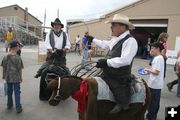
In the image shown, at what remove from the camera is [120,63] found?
3.70 metres

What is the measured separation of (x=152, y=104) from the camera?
560 centimetres

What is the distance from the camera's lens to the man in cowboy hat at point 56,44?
266 inches

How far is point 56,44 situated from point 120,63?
350cm

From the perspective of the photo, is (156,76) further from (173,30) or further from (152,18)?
(152,18)

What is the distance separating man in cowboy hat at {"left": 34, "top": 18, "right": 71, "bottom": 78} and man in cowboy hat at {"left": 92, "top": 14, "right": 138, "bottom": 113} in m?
2.89

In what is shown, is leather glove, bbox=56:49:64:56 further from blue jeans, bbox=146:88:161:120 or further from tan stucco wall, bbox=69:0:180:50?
tan stucco wall, bbox=69:0:180:50

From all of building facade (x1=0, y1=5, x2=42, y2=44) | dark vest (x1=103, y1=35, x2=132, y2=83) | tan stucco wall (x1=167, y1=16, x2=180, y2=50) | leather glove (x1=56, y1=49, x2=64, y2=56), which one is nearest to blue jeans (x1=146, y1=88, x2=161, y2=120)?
dark vest (x1=103, y1=35, x2=132, y2=83)

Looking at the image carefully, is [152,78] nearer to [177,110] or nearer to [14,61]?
[177,110]

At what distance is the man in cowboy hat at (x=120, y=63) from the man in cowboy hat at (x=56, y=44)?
2.89 meters

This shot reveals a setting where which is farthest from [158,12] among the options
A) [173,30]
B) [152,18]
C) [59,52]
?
[59,52]

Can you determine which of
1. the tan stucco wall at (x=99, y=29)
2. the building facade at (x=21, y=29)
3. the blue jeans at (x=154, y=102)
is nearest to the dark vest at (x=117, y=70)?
the blue jeans at (x=154, y=102)

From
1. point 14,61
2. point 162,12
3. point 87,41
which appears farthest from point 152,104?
point 162,12

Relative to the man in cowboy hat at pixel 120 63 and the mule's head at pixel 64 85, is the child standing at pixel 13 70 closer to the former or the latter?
the mule's head at pixel 64 85

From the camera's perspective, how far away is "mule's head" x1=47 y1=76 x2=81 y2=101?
144 inches
